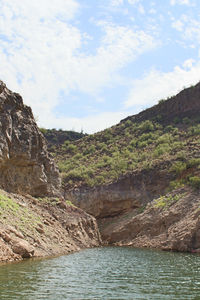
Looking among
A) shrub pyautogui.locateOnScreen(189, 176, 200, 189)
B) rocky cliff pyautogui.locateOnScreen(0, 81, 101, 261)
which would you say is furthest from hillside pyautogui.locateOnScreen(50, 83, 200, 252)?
rocky cliff pyautogui.locateOnScreen(0, 81, 101, 261)

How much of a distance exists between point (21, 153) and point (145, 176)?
25.8m

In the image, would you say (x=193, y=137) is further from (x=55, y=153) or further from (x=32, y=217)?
(x=32, y=217)

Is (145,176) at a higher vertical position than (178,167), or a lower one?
lower

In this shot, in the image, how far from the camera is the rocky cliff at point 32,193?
2566 cm

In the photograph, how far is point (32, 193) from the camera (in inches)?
1411

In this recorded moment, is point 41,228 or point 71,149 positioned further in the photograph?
point 71,149

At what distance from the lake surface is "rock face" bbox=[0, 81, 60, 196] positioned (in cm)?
1426

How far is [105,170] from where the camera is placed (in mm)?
61812

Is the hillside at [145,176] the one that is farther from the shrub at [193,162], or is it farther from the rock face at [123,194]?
the shrub at [193,162]

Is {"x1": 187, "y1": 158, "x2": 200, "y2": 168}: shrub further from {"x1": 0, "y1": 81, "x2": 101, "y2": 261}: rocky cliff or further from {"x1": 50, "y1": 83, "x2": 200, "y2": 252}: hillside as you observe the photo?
{"x1": 0, "y1": 81, "x2": 101, "y2": 261}: rocky cliff

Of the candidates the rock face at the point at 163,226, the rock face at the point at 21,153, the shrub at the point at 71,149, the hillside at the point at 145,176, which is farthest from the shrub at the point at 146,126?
the rock face at the point at 21,153

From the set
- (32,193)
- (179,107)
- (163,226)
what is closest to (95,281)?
(32,193)

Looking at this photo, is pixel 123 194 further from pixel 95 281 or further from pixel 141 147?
pixel 95 281

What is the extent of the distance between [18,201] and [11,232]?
10050 mm
